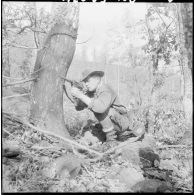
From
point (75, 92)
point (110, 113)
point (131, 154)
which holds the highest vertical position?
A: point (75, 92)

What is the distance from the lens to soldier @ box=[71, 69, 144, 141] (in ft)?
17.4

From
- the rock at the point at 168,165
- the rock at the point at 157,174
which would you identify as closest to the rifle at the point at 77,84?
the rock at the point at 157,174

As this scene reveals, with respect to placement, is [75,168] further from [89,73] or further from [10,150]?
[89,73]

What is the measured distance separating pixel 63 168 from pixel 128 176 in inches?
38.4

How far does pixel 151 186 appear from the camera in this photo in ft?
13.6

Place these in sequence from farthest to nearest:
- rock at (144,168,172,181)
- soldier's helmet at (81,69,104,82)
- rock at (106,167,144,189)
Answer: soldier's helmet at (81,69,104,82)
rock at (144,168,172,181)
rock at (106,167,144,189)

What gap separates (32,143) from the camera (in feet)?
15.0

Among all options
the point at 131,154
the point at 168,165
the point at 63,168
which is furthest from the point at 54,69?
the point at 168,165

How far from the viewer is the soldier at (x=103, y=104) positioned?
209 inches

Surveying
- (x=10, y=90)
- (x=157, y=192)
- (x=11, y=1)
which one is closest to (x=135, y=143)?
(x=157, y=192)

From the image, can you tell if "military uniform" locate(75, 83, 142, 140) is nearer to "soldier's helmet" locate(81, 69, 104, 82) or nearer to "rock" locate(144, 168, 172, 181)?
"soldier's helmet" locate(81, 69, 104, 82)

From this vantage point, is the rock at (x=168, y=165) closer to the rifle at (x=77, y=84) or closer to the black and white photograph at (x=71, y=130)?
the black and white photograph at (x=71, y=130)

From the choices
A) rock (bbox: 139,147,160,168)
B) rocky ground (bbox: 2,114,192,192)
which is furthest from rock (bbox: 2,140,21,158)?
rock (bbox: 139,147,160,168)

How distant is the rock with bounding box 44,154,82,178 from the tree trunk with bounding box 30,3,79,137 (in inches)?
34.2
